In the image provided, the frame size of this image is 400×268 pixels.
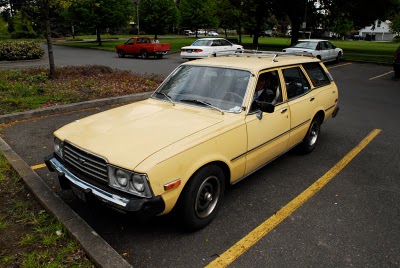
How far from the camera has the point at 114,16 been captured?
30938 millimetres

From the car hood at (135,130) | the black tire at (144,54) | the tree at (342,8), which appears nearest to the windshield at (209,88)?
the car hood at (135,130)

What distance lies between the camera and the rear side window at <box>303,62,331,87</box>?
530cm

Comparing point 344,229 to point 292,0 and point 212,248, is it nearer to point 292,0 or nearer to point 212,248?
point 212,248

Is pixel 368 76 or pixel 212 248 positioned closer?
pixel 212 248

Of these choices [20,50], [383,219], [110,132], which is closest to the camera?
[110,132]

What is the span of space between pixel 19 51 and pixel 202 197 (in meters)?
20.9

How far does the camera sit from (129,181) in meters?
2.79

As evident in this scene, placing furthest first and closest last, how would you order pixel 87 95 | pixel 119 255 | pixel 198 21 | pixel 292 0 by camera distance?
pixel 198 21
pixel 292 0
pixel 87 95
pixel 119 255

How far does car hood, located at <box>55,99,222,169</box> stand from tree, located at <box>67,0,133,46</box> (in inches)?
1143

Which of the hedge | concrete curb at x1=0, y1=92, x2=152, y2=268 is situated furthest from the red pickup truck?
concrete curb at x1=0, y1=92, x2=152, y2=268

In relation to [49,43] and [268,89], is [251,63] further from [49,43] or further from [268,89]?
[49,43]

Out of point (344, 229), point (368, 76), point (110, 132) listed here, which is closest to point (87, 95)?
point (110, 132)

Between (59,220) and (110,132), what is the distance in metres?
1.04

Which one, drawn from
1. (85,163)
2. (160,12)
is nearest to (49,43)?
(85,163)
